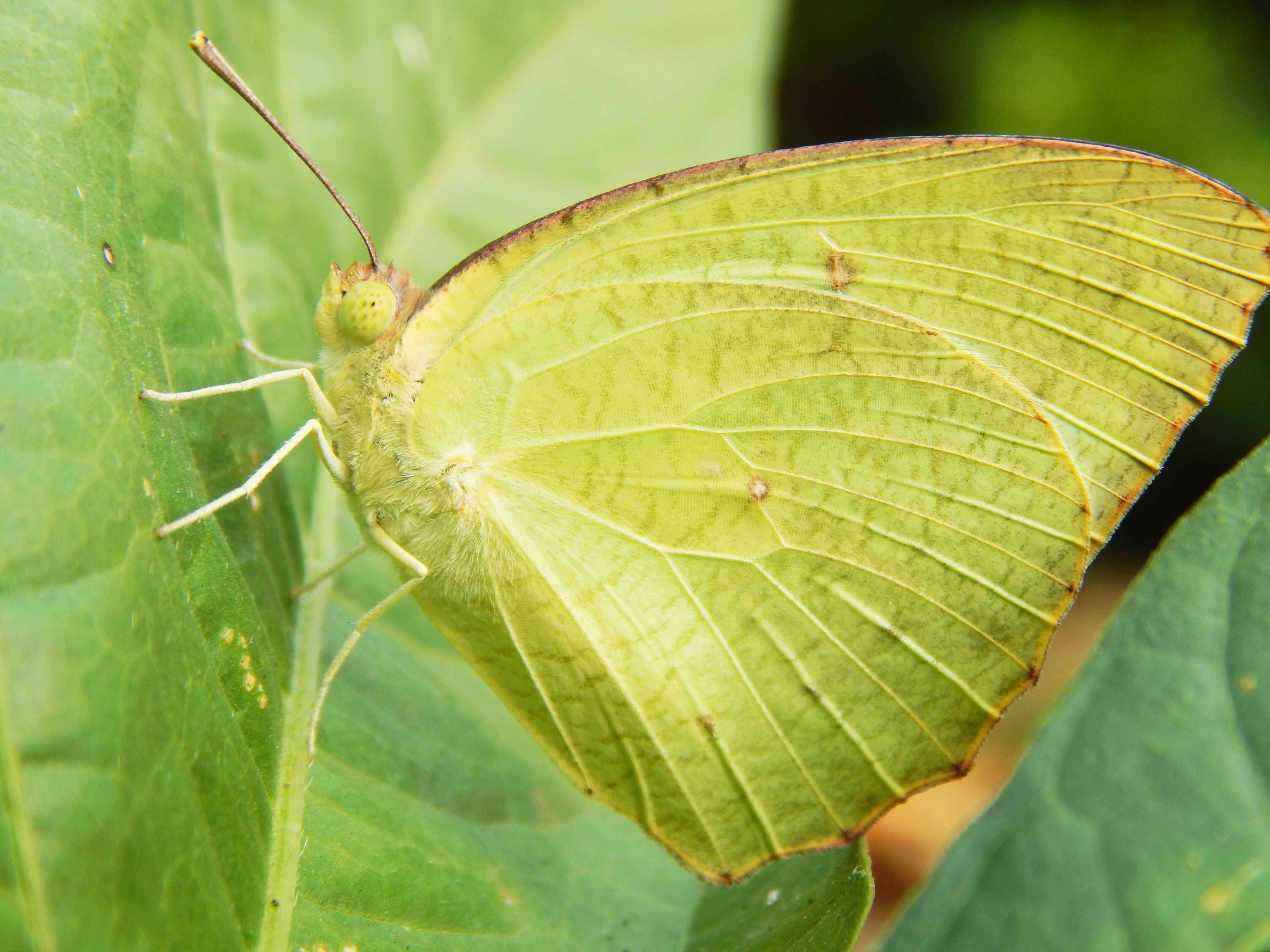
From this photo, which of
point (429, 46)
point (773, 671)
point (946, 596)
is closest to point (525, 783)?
point (773, 671)

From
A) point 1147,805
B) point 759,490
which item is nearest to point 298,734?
point 759,490

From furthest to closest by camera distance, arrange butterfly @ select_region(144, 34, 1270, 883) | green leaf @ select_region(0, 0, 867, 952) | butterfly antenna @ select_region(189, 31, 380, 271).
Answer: butterfly @ select_region(144, 34, 1270, 883)
butterfly antenna @ select_region(189, 31, 380, 271)
green leaf @ select_region(0, 0, 867, 952)

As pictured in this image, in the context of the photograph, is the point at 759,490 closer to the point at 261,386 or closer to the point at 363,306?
the point at 363,306

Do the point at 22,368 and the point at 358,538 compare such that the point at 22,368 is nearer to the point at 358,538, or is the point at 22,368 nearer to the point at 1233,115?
the point at 358,538

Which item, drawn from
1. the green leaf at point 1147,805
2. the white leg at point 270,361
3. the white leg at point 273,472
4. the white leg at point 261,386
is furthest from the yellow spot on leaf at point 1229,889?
the white leg at point 270,361

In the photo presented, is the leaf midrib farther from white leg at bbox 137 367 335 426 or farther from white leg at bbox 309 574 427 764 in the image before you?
white leg at bbox 137 367 335 426

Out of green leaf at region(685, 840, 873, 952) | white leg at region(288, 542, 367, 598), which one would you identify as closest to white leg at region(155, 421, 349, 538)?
white leg at region(288, 542, 367, 598)

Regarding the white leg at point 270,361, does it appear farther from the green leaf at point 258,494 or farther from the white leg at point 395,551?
the white leg at point 395,551
